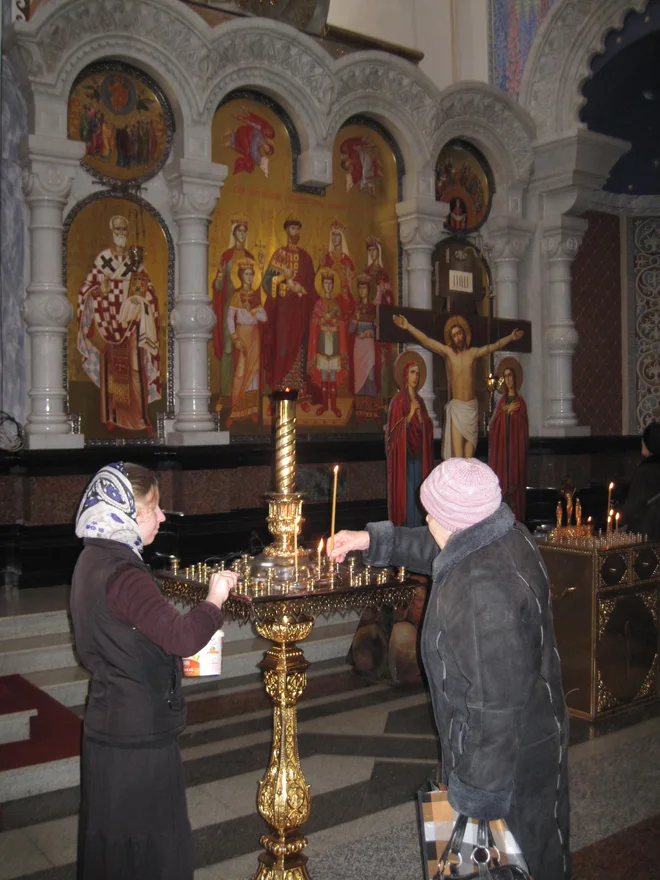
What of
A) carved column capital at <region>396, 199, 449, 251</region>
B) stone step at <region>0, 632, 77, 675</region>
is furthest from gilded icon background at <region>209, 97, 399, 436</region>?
stone step at <region>0, 632, 77, 675</region>

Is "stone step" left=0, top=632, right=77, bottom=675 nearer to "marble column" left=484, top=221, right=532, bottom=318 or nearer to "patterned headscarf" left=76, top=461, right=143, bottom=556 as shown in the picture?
"patterned headscarf" left=76, top=461, right=143, bottom=556

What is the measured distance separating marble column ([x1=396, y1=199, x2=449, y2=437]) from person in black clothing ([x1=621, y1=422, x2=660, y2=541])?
9.43 ft

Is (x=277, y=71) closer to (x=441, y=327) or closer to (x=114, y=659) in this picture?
(x=441, y=327)

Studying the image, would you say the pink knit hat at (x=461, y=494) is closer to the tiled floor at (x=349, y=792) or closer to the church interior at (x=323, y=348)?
the church interior at (x=323, y=348)

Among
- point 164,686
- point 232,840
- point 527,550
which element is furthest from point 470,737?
point 232,840

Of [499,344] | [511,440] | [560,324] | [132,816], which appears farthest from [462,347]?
[132,816]

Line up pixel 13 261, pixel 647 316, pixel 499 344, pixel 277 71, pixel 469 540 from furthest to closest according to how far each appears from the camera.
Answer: pixel 647 316 < pixel 499 344 < pixel 277 71 < pixel 13 261 < pixel 469 540

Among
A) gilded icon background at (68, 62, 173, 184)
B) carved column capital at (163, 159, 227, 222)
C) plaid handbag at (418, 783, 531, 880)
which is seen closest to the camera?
plaid handbag at (418, 783, 531, 880)

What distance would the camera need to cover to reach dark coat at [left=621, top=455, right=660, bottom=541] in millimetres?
5637

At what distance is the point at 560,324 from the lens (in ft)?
30.8

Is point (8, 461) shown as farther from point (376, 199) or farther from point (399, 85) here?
point (399, 85)

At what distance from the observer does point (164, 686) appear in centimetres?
243

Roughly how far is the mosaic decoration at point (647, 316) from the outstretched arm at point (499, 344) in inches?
107

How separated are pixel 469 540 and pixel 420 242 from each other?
6684 millimetres
